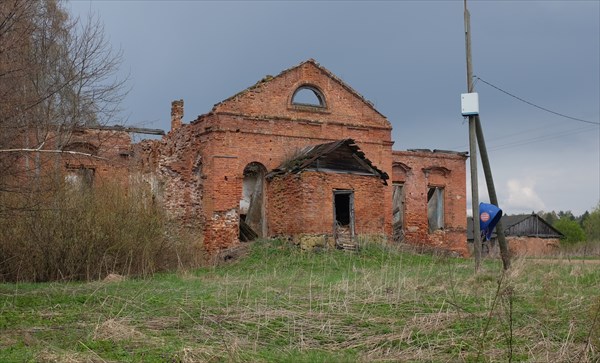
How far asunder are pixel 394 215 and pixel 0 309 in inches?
847

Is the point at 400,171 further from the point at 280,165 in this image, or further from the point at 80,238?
the point at 80,238

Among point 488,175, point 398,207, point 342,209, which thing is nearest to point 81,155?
point 488,175

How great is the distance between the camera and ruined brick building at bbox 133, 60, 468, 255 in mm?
21453

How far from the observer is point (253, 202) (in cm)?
2350

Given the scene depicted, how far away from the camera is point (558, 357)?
6070 mm

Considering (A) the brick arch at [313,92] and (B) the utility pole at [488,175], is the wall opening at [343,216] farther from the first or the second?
(B) the utility pole at [488,175]

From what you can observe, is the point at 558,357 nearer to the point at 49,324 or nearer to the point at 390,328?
the point at 390,328

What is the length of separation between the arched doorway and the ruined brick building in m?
0.04

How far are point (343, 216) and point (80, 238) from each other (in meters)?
10.5

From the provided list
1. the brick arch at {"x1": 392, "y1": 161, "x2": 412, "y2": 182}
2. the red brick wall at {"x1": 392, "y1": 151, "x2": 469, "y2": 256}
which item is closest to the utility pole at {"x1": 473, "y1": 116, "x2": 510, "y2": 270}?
the red brick wall at {"x1": 392, "y1": 151, "x2": 469, "y2": 256}

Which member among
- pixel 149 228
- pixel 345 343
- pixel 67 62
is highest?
pixel 67 62

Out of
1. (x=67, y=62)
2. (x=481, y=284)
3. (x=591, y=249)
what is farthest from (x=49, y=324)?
(x=591, y=249)

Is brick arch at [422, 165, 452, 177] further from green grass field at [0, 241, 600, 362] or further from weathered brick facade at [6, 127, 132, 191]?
green grass field at [0, 241, 600, 362]

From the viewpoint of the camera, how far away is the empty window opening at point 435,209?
29.7m
